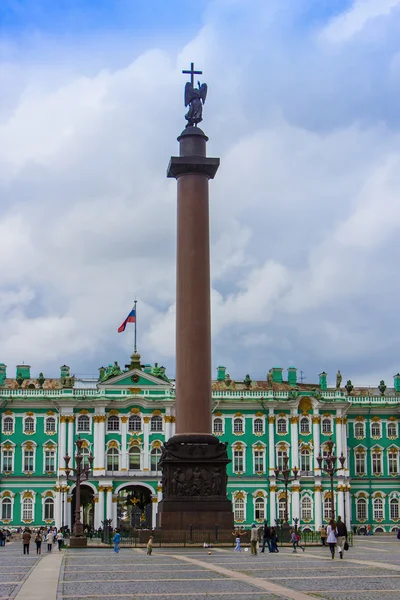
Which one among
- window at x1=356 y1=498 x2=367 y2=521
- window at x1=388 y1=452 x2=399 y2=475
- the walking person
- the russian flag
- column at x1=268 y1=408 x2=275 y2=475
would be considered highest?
the russian flag

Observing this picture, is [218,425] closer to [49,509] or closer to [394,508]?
[49,509]

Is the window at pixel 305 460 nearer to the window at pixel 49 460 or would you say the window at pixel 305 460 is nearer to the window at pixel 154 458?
the window at pixel 154 458

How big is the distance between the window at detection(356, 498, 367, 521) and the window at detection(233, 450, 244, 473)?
11.2 meters

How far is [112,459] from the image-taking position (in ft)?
305

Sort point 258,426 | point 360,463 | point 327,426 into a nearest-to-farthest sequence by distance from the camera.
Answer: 1. point 327,426
2. point 258,426
3. point 360,463

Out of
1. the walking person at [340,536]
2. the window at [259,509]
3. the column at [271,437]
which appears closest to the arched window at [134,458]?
the window at [259,509]

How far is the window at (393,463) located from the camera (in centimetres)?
9756

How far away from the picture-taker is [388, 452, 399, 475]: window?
9756cm

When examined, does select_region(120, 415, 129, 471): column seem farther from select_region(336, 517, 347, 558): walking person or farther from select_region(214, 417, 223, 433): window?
select_region(336, 517, 347, 558): walking person

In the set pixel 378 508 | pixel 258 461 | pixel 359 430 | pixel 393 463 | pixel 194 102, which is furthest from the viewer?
pixel 359 430

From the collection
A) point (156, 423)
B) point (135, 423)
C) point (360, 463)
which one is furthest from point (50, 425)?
point (360, 463)

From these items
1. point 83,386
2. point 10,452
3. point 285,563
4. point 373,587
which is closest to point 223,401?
point 83,386

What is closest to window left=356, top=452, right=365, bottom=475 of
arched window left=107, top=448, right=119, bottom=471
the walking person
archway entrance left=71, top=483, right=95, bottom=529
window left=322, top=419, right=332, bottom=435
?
window left=322, top=419, right=332, bottom=435

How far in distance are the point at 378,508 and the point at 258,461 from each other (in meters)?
11.9
